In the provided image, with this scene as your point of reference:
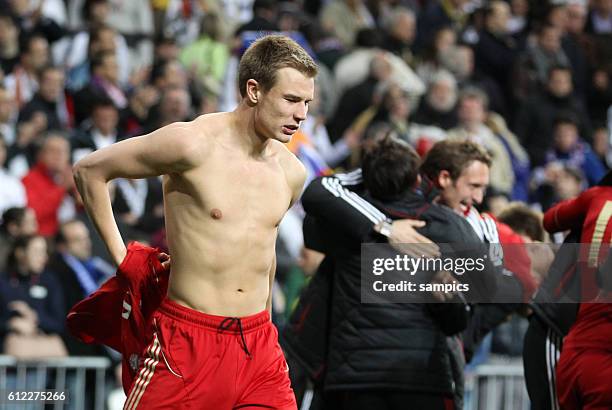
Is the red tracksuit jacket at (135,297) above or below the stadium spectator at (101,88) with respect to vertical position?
above

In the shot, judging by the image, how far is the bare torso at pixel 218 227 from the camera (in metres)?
5.16

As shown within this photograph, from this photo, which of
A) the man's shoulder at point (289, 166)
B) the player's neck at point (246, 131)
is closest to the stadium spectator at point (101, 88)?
the man's shoulder at point (289, 166)

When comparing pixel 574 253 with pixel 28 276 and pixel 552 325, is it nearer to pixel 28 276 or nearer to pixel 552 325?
pixel 552 325

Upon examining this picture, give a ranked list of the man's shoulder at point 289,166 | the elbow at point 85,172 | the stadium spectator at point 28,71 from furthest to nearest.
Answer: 1. the stadium spectator at point 28,71
2. the man's shoulder at point 289,166
3. the elbow at point 85,172

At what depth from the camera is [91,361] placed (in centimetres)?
852

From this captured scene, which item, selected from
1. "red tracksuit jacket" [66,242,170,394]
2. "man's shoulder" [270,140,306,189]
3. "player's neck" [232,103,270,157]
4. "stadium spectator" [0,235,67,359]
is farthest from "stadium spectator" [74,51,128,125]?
"player's neck" [232,103,270,157]

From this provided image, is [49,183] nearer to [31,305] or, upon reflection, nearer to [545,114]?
[31,305]

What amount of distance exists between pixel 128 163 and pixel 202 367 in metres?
0.92

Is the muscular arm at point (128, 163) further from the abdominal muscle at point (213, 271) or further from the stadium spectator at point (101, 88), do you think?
the stadium spectator at point (101, 88)

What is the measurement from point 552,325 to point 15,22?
7576 millimetres

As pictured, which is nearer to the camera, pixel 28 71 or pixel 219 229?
pixel 219 229

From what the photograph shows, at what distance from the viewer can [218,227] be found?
517 centimetres

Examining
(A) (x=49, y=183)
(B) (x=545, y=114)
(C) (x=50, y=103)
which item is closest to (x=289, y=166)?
(A) (x=49, y=183)

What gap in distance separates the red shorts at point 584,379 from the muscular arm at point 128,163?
7.39ft
